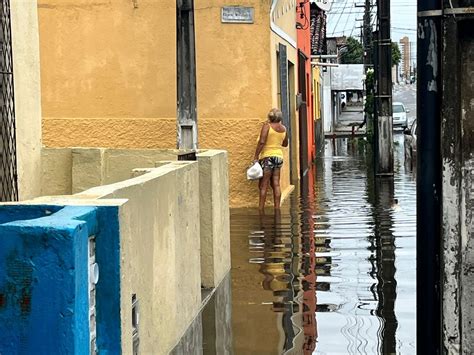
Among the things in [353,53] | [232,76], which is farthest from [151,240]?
[353,53]

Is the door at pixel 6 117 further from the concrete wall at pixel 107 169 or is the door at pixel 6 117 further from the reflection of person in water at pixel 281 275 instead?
the reflection of person in water at pixel 281 275

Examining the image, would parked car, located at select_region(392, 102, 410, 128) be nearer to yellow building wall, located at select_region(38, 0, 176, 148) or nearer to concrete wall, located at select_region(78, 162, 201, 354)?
yellow building wall, located at select_region(38, 0, 176, 148)

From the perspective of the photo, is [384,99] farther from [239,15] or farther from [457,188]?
[457,188]

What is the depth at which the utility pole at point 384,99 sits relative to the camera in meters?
22.0

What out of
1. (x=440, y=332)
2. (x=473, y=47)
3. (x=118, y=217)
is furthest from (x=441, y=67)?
(x=118, y=217)

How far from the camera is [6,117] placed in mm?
8094

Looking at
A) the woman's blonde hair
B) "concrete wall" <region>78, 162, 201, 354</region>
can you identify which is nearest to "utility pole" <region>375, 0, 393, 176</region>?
the woman's blonde hair

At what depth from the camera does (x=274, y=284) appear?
30.0 feet

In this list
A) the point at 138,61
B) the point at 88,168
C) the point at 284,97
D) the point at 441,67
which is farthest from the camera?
the point at 284,97

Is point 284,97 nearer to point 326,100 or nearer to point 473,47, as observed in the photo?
point 473,47

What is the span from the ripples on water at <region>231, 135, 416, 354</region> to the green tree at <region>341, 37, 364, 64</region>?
65.2 m

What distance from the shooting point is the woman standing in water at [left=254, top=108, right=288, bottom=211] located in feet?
48.7

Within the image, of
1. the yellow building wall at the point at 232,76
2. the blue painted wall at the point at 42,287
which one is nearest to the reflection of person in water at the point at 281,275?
the yellow building wall at the point at 232,76

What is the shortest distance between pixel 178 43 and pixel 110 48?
78.9 inches
